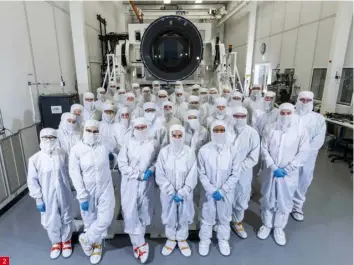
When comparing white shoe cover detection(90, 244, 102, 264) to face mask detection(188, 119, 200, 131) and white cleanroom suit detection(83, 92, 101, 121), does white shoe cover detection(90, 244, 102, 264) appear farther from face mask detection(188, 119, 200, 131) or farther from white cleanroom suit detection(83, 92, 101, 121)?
white cleanroom suit detection(83, 92, 101, 121)

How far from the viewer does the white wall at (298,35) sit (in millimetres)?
4887

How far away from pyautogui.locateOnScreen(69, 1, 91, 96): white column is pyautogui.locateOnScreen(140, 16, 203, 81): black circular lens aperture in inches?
120

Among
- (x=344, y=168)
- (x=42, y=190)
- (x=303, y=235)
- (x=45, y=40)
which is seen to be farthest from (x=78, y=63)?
(x=344, y=168)

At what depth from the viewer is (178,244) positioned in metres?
2.08

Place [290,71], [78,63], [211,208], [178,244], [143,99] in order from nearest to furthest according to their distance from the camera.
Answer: [211,208], [178,244], [143,99], [78,63], [290,71]

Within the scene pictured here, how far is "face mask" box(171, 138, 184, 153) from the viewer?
1.77m

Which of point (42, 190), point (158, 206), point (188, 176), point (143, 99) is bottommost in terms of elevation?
point (158, 206)

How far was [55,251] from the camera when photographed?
200 cm

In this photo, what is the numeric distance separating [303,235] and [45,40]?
5.01 meters

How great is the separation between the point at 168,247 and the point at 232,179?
2.98ft

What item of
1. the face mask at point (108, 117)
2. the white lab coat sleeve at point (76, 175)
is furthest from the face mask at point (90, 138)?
the face mask at point (108, 117)

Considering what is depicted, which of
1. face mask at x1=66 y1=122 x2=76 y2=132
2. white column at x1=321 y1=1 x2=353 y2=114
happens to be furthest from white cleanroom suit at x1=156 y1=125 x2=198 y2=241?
white column at x1=321 y1=1 x2=353 y2=114

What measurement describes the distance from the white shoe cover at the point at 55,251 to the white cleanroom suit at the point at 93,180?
1.31 feet

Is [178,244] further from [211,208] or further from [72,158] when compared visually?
[72,158]
